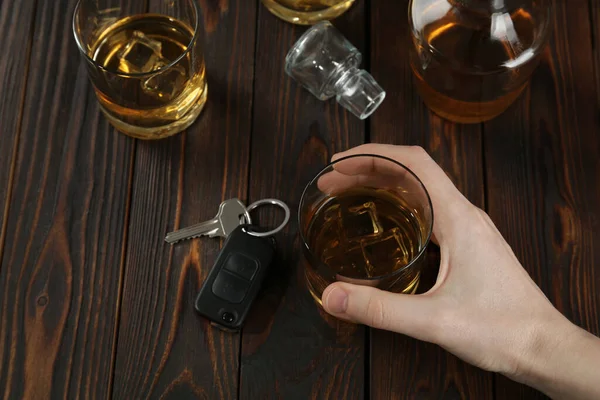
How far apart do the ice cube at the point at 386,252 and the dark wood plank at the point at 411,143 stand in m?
0.07

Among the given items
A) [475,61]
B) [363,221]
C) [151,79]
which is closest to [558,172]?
[475,61]

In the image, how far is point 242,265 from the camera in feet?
2.96

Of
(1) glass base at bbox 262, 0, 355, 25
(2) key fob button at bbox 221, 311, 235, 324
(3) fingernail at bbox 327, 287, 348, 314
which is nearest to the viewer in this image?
(3) fingernail at bbox 327, 287, 348, 314

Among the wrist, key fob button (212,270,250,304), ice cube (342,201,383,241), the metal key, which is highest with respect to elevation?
ice cube (342,201,383,241)

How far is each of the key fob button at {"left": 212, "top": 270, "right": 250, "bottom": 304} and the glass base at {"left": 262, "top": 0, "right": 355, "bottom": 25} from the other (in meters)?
0.34

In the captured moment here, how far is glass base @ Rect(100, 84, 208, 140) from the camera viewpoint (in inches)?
37.2

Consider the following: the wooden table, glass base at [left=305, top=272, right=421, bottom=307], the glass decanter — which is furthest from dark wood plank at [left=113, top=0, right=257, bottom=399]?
the glass decanter

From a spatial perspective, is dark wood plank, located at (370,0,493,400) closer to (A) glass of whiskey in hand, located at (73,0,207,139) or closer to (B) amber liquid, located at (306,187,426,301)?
(B) amber liquid, located at (306,187,426,301)

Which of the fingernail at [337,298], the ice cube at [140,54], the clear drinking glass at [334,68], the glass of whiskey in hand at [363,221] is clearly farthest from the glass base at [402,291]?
the ice cube at [140,54]

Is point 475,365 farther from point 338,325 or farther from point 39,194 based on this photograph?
point 39,194

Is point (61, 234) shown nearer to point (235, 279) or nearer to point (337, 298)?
point (235, 279)

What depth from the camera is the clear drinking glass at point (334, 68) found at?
3.18ft

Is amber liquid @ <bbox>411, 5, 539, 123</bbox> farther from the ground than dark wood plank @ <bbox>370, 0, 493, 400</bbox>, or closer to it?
farther from the ground

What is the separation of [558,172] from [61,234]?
62 centimetres
